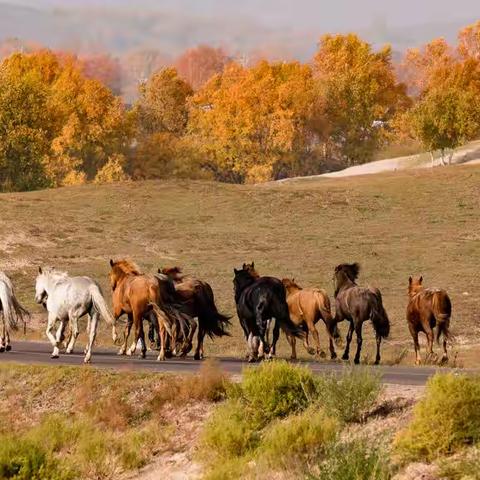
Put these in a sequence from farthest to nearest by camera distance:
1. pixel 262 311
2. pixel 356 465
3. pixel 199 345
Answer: pixel 199 345, pixel 262 311, pixel 356 465

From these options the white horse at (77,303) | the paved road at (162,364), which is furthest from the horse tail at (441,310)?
the white horse at (77,303)

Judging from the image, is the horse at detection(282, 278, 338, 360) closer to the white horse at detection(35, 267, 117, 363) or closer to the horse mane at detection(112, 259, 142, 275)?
the horse mane at detection(112, 259, 142, 275)

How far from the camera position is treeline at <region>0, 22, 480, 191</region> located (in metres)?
99.0

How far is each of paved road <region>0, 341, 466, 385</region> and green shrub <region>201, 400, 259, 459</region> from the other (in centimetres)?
334

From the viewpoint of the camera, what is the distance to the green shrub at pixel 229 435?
1675cm

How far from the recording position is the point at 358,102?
130375mm

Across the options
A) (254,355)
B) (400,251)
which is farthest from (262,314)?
(400,251)

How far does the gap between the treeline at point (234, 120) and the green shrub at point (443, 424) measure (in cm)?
8048

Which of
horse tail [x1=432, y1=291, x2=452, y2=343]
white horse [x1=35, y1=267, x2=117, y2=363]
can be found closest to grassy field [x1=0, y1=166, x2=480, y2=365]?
horse tail [x1=432, y1=291, x2=452, y2=343]

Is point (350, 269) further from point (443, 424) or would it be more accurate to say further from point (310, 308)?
point (443, 424)

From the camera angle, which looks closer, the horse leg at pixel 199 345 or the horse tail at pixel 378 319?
the horse tail at pixel 378 319

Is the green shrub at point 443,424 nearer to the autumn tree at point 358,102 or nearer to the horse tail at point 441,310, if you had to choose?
the horse tail at point 441,310

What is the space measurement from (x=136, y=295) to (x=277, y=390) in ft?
28.7

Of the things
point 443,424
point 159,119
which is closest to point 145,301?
point 443,424
